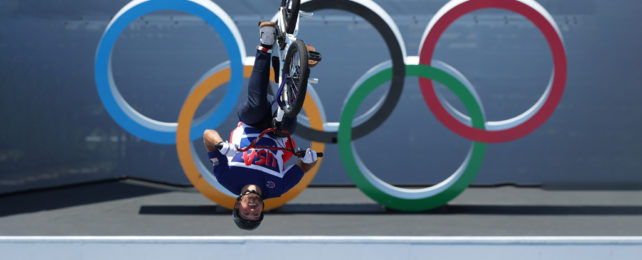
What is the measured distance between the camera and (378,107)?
35.7 feet

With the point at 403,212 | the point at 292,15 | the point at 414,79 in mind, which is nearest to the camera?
the point at 292,15

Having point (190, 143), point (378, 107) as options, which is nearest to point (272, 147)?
point (190, 143)

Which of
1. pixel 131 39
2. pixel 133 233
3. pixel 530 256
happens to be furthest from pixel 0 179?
pixel 530 256

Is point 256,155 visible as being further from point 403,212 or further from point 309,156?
point 403,212

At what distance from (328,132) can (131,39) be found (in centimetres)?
601

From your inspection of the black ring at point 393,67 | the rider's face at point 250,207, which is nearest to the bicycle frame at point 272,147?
the rider's face at point 250,207

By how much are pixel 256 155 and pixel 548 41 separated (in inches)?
299

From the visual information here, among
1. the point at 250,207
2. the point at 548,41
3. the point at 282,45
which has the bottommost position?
the point at 250,207

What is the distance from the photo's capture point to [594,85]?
1448cm

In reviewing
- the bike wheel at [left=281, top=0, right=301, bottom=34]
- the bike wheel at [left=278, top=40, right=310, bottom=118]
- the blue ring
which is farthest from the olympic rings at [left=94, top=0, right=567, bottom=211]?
the bike wheel at [left=278, top=40, right=310, bottom=118]

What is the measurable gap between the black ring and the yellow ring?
16 cm

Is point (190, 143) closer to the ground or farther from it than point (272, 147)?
closer to the ground

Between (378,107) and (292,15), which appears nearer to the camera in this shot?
(292,15)

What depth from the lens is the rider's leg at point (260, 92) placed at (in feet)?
11.7
